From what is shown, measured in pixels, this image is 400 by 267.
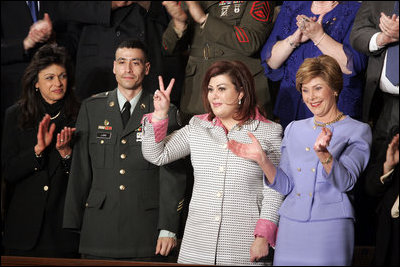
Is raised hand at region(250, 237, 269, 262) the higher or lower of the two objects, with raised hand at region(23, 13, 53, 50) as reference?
lower

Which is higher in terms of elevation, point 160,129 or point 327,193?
point 160,129

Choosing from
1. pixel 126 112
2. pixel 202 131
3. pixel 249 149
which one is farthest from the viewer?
pixel 126 112

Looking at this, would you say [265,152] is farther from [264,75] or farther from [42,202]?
[42,202]

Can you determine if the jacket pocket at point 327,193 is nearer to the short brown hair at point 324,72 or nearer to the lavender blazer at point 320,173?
the lavender blazer at point 320,173

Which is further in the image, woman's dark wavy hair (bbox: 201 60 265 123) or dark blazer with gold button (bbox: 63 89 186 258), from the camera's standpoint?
dark blazer with gold button (bbox: 63 89 186 258)

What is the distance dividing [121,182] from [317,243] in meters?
1.19

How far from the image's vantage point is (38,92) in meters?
4.15

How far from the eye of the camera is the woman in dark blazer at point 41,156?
396 centimetres

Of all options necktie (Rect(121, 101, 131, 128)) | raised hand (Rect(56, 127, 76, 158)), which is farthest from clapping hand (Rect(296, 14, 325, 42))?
raised hand (Rect(56, 127, 76, 158))

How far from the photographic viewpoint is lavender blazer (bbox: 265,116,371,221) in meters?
3.19

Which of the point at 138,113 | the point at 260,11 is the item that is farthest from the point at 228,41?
the point at 138,113

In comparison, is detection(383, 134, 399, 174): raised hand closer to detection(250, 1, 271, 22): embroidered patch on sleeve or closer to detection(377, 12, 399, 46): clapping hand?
detection(377, 12, 399, 46): clapping hand

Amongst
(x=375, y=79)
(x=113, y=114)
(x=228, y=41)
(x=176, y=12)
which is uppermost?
(x=176, y=12)

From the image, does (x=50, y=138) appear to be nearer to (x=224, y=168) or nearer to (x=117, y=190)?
(x=117, y=190)
